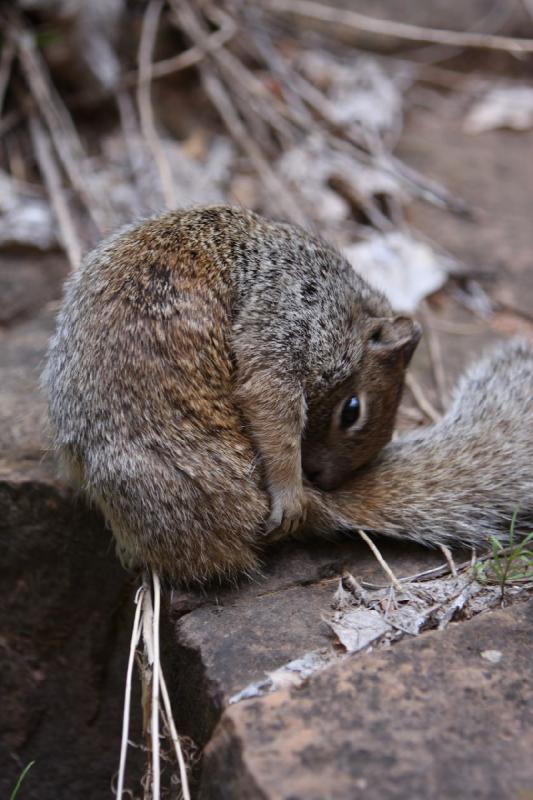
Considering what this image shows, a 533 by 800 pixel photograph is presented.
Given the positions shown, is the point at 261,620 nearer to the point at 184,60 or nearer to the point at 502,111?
the point at 184,60

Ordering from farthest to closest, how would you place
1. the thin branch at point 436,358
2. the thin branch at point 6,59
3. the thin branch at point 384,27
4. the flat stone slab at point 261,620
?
the thin branch at point 384,27 → the thin branch at point 6,59 → the thin branch at point 436,358 → the flat stone slab at point 261,620

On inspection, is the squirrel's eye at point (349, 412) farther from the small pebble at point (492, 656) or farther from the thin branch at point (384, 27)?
the thin branch at point (384, 27)

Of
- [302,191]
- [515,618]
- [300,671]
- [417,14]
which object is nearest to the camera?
[300,671]

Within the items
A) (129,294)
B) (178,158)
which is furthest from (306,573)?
(178,158)

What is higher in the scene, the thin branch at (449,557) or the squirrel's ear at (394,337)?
the squirrel's ear at (394,337)

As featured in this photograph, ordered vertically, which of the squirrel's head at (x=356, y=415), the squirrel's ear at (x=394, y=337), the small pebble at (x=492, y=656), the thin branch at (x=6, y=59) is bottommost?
the small pebble at (x=492, y=656)

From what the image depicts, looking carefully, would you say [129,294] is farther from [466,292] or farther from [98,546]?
[466,292]

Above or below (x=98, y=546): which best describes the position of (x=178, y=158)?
above

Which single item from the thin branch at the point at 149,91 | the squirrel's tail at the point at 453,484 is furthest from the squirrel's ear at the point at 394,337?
the thin branch at the point at 149,91
